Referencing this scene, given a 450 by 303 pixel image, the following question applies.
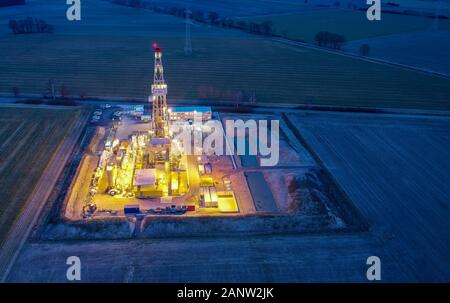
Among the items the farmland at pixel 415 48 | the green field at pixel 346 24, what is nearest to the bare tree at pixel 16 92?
the green field at pixel 346 24

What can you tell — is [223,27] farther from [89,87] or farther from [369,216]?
[369,216]

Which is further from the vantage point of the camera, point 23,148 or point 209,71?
point 209,71

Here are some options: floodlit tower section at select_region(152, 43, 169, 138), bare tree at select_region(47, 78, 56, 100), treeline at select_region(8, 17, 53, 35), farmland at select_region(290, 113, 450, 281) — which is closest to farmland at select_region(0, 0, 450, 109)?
bare tree at select_region(47, 78, 56, 100)

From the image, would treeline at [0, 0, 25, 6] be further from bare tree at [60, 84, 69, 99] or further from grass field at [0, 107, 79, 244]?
grass field at [0, 107, 79, 244]

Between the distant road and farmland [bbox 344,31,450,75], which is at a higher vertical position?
farmland [bbox 344,31,450,75]

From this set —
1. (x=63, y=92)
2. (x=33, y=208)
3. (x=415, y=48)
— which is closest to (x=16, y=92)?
(x=63, y=92)

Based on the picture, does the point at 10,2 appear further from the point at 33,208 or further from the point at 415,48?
the point at 33,208

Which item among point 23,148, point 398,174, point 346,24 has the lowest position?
point 398,174
